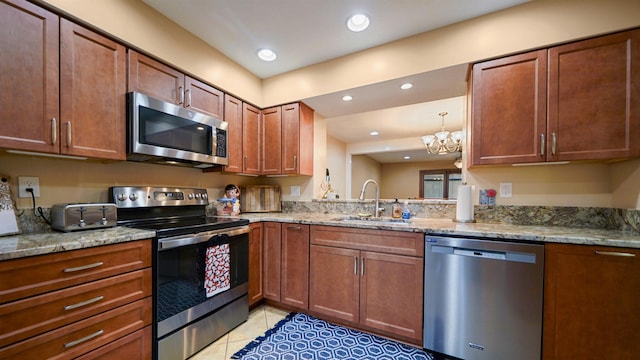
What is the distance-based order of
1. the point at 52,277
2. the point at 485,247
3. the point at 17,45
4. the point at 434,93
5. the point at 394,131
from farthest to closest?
1. the point at 394,131
2. the point at 434,93
3. the point at 485,247
4. the point at 17,45
5. the point at 52,277

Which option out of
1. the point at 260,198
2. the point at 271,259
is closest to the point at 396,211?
the point at 271,259

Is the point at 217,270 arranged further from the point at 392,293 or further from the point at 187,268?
the point at 392,293

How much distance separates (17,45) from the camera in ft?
4.13

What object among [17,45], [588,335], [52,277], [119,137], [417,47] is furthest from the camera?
[417,47]

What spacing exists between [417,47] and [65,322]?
9.22 feet

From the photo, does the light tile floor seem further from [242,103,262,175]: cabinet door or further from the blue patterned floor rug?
[242,103,262,175]: cabinet door

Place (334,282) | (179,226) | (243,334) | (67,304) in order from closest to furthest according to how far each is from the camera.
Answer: (67,304)
(179,226)
(243,334)
(334,282)

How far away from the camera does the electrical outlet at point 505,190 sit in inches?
79.4

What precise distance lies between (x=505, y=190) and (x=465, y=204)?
35 centimetres

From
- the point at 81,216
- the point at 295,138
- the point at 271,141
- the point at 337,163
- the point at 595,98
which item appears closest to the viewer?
the point at 81,216

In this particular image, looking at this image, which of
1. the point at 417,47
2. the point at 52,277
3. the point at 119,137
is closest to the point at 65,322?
the point at 52,277

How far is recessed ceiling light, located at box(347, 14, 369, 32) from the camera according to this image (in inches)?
73.9

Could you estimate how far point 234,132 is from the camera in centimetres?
253

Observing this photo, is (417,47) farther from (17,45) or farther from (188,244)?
(17,45)
